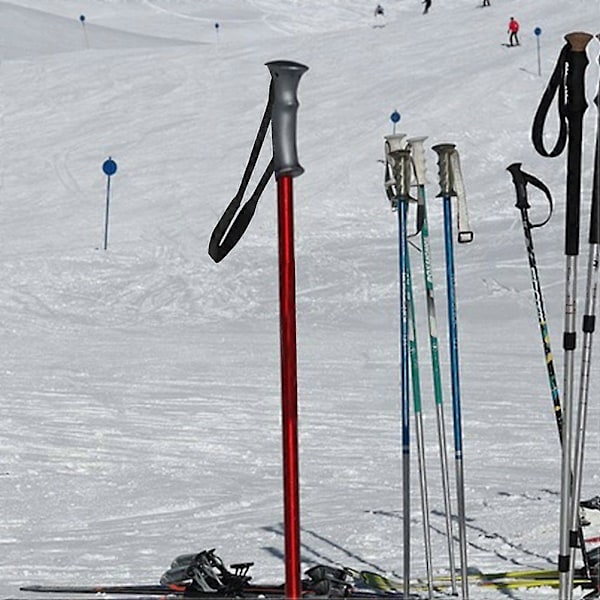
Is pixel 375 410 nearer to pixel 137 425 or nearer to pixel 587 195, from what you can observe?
pixel 137 425

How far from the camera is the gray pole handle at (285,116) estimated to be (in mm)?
3197

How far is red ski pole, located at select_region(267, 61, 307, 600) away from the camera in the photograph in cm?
318

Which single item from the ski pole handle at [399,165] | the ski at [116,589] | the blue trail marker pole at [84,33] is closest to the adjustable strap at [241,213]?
the ski pole handle at [399,165]

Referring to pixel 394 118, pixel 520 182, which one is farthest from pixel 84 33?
pixel 520 182

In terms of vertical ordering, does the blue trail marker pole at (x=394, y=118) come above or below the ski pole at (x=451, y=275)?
above

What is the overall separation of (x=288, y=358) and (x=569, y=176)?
1328mm

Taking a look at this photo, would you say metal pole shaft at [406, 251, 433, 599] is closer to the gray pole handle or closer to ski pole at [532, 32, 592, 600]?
ski pole at [532, 32, 592, 600]

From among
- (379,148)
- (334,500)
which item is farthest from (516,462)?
(379,148)

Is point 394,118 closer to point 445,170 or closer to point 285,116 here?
point 445,170

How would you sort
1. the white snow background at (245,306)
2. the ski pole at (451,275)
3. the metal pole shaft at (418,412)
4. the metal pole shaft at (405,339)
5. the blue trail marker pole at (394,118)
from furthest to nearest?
the blue trail marker pole at (394,118)
the white snow background at (245,306)
the metal pole shaft at (418,412)
the metal pole shaft at (405,339)
the ski pole at (451,275)

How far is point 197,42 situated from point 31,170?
15701 millimetres

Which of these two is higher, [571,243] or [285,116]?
[285,116]

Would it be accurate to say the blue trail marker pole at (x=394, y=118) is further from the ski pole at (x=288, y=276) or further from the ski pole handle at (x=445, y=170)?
the ski pole at (x=288, y=276)

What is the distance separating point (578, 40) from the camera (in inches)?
161
